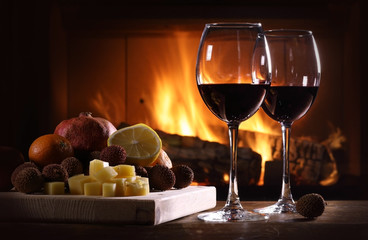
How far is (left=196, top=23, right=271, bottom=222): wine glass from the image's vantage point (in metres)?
0.95

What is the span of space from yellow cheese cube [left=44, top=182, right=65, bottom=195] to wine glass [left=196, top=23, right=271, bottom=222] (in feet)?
0.77

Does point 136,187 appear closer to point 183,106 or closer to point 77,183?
point 77,183

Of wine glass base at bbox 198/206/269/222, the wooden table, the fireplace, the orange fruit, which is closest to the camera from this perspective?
the wooden table

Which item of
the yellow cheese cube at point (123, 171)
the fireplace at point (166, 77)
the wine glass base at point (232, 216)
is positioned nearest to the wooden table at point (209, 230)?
the wine glass base at point (232, 216)

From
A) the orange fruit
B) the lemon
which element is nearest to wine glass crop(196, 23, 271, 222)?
the lemon

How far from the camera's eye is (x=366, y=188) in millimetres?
2514

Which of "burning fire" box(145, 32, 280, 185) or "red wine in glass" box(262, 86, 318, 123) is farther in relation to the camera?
"burning fire" box(145, 32, 280, 185)

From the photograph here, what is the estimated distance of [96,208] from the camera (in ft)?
3.11

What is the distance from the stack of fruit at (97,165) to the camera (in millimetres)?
1013

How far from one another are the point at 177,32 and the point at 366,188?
98cm

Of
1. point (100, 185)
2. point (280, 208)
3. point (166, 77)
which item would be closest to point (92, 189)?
point (100, 185)

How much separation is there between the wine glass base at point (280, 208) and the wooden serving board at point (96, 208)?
124 millimetres

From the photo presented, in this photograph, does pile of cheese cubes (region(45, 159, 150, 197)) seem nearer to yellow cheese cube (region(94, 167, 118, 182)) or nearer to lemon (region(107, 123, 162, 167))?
yellow cheese cube (region(94, 167, 118, 182))

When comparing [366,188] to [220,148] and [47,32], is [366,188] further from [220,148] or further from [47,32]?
[47,32]
